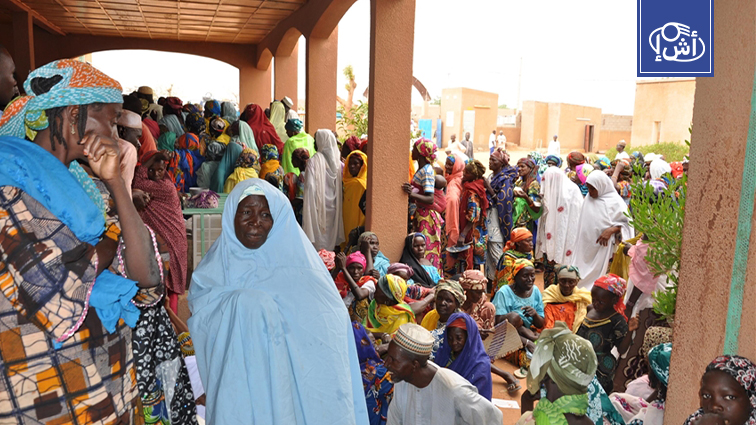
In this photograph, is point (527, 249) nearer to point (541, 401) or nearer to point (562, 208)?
point (562, 208)

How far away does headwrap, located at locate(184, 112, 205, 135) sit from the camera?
980 centimetres

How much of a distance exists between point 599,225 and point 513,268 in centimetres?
215

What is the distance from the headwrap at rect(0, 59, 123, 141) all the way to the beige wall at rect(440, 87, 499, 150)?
31.9 meters

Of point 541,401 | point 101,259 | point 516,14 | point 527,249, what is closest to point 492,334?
point 527,249

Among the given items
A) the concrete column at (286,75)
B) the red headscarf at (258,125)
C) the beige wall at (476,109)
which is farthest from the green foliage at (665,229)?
the beige wall at (476,109)

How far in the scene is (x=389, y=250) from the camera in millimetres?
6895

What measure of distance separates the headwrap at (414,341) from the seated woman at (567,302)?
2.67m

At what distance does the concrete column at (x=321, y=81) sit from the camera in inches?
392

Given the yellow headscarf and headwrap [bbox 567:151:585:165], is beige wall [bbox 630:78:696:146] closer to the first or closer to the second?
headwrap [bbox 567:151:585:165]

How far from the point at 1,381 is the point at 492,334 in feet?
13.2

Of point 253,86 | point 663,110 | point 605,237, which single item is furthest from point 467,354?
point 663,110

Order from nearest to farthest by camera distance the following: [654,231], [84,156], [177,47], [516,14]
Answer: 1. [84,156]
2. [654,231]
3. [177,47]
4. [516,14]

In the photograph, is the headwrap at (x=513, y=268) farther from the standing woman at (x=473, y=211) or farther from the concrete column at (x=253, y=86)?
the concrete column at (x=253, y=86)

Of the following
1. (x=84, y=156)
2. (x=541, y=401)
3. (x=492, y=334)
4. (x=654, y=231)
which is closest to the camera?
(x=84, y=156)
